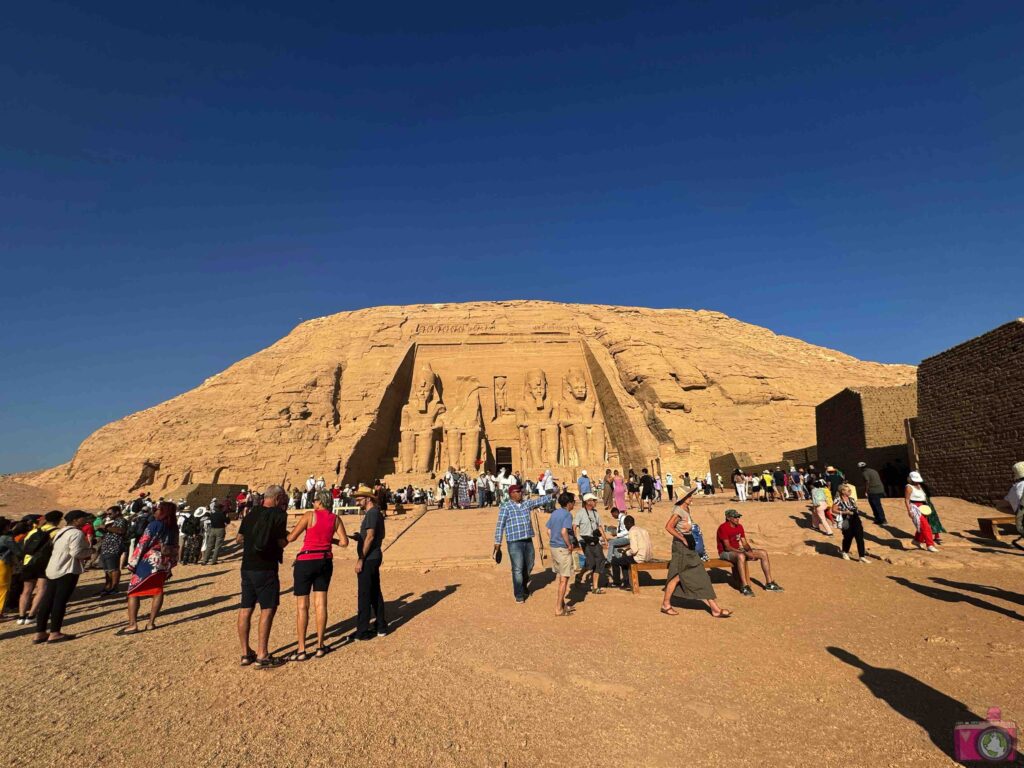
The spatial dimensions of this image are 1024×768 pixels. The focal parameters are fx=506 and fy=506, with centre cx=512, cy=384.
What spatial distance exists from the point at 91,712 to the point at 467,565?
6506mm

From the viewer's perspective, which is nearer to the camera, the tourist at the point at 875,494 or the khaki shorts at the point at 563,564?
the khaki shorts at the point at 563,564

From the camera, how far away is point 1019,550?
7.90 m

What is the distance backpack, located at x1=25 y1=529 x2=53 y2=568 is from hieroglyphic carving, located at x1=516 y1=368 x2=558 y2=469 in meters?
21.4

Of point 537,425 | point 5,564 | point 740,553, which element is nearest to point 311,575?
point 5,564

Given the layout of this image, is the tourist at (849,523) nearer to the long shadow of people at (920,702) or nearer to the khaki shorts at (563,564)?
the long shadow of people at (920,702)

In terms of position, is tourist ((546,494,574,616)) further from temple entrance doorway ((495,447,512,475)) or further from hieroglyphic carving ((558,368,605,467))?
temple entrance doorway ((495,447,512,475))

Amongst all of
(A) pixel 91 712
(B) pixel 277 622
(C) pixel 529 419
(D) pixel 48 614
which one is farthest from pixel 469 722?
(C) pixel 529 419

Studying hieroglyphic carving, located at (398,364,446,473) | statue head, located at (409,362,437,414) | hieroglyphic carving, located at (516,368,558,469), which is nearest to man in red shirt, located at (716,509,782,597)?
hieroglyphic carving, located at (516,368,558,469)

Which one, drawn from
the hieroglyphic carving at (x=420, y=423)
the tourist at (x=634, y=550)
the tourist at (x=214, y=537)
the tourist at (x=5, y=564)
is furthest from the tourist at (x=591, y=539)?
the hieroglyphic carving at (x=420, y=423)

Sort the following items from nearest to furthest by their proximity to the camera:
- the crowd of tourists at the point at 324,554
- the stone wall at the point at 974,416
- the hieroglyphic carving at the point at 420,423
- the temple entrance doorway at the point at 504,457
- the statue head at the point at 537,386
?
the crowd of tourists at the point at 324,554 → the stone wall at the point at 974,416 → the hieroglyphic carving at the point at 420,423 → the temple entrance doorway at the point at 504,457 → the statue head at the point at 537,386

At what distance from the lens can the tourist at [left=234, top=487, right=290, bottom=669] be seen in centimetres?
438

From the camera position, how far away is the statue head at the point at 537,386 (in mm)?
28891

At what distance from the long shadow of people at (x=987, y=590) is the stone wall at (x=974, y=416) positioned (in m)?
5.56

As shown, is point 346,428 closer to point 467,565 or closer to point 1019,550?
point 467,565
